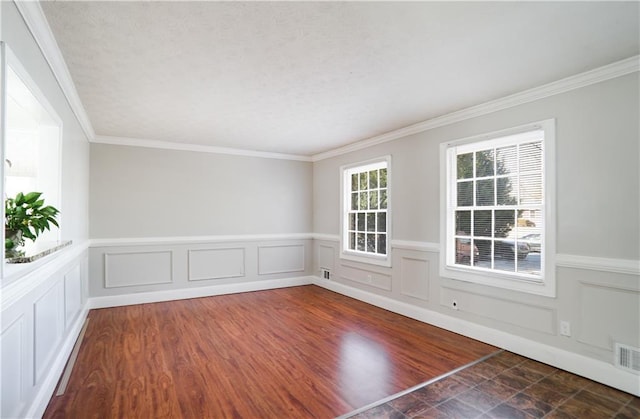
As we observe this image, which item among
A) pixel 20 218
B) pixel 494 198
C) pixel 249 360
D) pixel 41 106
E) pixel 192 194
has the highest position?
pixel 41 106

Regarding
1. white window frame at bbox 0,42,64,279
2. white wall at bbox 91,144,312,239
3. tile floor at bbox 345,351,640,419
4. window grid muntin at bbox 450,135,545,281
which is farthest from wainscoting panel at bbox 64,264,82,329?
window grid muntin at bbox 450,135,545,281

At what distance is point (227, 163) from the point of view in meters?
5.65

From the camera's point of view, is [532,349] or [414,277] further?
[414,277]

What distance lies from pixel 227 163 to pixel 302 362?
372cm

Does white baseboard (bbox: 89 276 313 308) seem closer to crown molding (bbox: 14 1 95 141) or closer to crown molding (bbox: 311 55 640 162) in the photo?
crown molding (bbox: 14 1 95 141)

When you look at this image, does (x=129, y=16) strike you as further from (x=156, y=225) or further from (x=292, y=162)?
(x=292, y=162)

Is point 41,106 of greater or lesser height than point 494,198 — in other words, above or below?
above

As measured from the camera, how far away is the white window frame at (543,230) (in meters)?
2.94

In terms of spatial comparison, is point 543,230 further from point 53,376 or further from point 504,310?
point 53,376

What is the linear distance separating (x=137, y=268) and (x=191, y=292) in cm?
88

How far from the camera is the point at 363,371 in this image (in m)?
2.82

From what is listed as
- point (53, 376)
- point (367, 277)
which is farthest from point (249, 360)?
point (367, 277)

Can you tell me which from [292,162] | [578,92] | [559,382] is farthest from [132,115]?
[559,382]

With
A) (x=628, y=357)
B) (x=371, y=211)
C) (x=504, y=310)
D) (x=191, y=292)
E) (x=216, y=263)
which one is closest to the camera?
(x=628, y=357)
